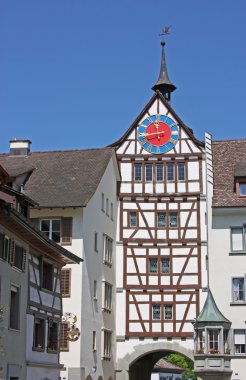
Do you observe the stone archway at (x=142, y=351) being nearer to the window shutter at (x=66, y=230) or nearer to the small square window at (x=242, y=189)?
the window shutter at (x=66, y=230)

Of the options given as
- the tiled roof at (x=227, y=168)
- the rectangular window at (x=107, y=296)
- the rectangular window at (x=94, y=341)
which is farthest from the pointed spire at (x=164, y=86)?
the rectangular window at (x=94, y=341)

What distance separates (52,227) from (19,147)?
33.5ft

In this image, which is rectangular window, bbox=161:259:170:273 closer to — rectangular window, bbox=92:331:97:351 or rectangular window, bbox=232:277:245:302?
rectangular window, bbox=232:277:245:302

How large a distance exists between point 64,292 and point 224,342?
33.2ft

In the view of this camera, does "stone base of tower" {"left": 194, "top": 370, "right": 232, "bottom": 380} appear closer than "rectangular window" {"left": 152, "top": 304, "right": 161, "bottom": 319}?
Yes

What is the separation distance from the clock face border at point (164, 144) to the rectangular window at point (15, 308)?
25.2 meters

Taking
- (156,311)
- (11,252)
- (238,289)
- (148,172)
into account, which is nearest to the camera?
(11,252)

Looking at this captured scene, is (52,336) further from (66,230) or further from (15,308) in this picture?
(66,230)

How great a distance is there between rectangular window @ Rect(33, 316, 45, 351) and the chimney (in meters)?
22.5

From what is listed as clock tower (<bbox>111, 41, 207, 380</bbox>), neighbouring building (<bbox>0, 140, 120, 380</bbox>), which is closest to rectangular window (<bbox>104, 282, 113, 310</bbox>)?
neighbouring building (<bbox>0, 140, 120, 380</bbox>)

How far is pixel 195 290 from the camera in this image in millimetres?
50219

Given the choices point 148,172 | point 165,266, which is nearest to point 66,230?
point 165,266

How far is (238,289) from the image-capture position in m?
47.3

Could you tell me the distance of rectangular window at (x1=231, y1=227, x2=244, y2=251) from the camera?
4797 cm
